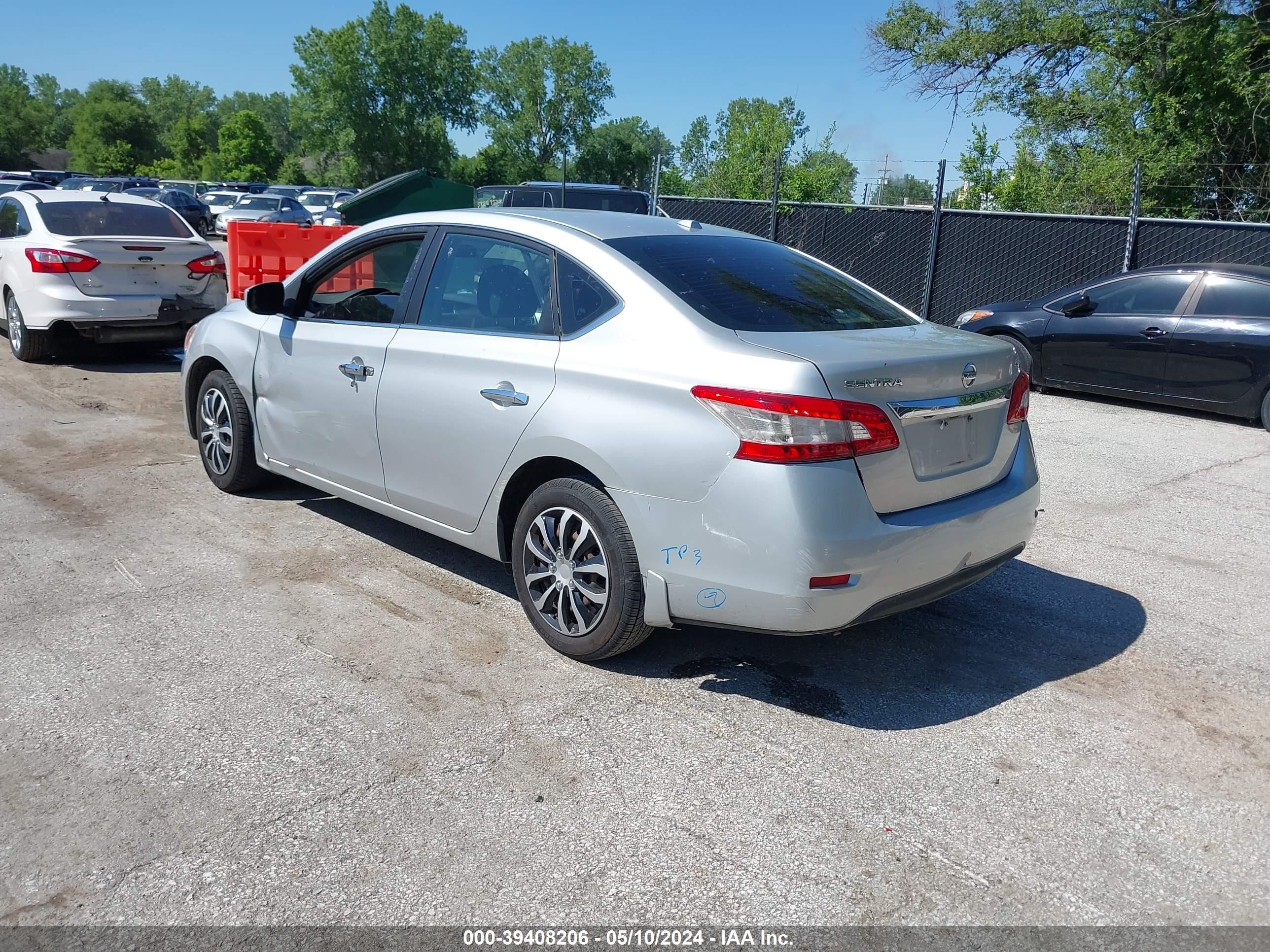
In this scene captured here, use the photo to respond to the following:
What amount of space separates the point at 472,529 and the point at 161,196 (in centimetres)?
3454

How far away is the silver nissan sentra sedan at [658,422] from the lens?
11.2 ft

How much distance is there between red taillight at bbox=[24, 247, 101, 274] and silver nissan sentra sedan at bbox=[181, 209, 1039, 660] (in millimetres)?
5410

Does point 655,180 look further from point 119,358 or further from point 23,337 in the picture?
point 23,337

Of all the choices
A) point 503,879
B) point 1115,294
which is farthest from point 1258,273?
point 503,879

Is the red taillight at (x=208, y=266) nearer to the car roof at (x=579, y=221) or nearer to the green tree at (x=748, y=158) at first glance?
the car roof at (x=579, y=221)

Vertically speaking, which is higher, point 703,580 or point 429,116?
point 429,116

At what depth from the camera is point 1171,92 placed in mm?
19938

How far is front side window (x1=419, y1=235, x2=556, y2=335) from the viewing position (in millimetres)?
4227

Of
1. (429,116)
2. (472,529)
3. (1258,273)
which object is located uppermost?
(429,116)

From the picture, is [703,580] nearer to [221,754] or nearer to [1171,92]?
[221,754]

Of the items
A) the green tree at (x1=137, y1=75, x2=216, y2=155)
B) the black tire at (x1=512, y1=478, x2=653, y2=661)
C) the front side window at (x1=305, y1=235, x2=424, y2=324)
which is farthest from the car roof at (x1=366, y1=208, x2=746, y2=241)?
the green tree at (x1=137, y1=75, x2=216, y2=155)

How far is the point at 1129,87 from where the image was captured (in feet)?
68.7

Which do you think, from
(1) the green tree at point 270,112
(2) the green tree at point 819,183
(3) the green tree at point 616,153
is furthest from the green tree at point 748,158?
(1) the green tree at point 270,112

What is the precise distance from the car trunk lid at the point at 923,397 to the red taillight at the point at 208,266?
25.8ft
